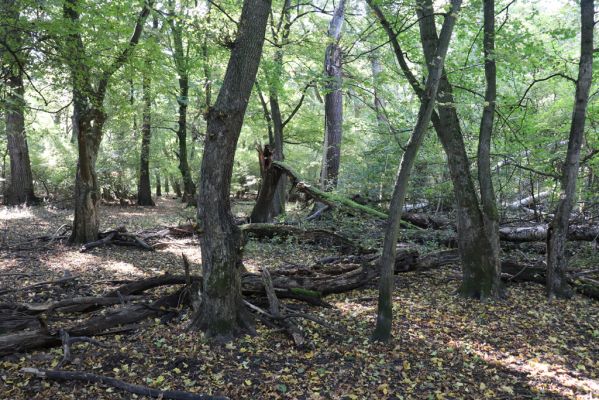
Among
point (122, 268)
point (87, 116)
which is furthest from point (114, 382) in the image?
point (87, 116)

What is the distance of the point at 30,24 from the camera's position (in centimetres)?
670

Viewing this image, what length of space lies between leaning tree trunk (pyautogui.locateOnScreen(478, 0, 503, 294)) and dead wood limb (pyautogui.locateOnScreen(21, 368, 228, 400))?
4518 mm

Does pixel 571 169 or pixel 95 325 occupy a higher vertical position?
pixel 571 169

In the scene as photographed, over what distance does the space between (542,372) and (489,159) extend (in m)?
Answer: 3.04

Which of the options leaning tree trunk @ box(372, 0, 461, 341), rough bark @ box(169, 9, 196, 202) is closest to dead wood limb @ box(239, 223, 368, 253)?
leaning tree trunk @ box(372, 0, 461, 341)

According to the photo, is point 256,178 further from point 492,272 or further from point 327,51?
point 492,272

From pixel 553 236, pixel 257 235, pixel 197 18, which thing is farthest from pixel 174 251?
pixel 553 236

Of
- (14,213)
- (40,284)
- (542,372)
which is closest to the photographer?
(542,372)

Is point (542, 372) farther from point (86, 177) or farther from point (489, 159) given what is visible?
point (86, 177)

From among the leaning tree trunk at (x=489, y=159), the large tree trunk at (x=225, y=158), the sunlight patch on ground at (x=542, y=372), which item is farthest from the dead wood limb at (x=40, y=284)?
the leaning tree trunk at (x=489, y=159)

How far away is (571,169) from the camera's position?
246 inches

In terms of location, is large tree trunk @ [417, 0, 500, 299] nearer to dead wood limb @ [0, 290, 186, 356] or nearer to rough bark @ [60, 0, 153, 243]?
dead wood limb @ [0, 290, 186, 356]

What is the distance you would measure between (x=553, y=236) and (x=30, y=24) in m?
8.71

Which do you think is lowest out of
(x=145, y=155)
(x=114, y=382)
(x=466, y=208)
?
(x=114, y=382)
